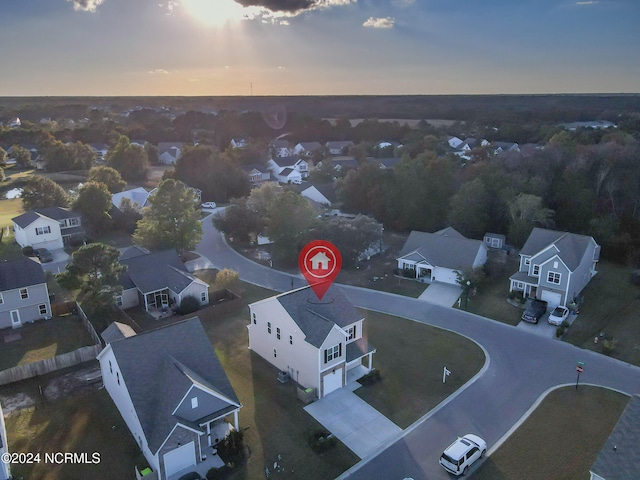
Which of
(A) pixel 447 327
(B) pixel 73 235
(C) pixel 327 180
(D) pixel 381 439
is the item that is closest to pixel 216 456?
(D) pixel 381 439

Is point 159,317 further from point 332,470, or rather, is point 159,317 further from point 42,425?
point 332,470

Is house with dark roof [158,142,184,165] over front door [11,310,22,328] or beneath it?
over

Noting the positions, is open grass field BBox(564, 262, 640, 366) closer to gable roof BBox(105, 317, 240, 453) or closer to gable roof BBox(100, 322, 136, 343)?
gable roof BBox(105, 317, 240, 453)

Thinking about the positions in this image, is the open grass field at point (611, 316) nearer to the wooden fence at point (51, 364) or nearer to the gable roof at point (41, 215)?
the wooden fence at point (51, 364)

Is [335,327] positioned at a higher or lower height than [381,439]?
higher

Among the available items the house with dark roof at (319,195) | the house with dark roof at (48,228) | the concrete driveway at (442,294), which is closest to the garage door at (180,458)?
the concrete driveway at (442,294)

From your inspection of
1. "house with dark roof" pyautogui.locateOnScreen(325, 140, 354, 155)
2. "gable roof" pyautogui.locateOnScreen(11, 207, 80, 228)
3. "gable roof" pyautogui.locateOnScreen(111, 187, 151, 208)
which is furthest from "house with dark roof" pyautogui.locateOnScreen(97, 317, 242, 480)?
"house with dark roof" pyautogui.locateOnScreen(325, 140, 354, 155)
